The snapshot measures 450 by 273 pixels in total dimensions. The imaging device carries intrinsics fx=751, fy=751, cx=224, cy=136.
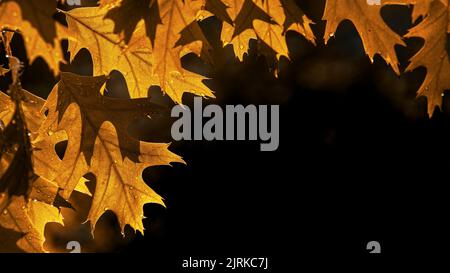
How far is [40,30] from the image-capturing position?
52.7 inches

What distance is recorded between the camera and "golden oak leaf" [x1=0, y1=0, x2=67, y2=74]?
1.33 metres

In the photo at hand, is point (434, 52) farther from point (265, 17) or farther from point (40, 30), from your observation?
point (40, 30)

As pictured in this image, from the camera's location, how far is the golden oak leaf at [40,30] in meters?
1.33

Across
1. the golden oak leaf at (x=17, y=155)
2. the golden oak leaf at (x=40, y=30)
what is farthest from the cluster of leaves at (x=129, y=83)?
the golden oak leaf at (x=40, y=30)

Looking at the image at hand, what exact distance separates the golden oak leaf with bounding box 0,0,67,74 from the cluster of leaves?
34cm

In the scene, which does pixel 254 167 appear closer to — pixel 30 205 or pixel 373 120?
pixel 373 120

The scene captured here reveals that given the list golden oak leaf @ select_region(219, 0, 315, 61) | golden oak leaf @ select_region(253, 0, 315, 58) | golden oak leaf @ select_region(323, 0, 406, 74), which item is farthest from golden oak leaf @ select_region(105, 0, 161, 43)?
golden oak leaf @ select_region(323, 0, 406, 74)

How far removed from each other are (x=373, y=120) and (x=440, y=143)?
84 centimetres

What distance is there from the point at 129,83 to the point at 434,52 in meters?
0.89

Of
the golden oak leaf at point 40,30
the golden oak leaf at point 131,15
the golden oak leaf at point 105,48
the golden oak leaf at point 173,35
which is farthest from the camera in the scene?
the golden oak leaf at point 105,48

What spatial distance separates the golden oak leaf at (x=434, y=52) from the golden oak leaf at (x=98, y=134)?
2.41 ft

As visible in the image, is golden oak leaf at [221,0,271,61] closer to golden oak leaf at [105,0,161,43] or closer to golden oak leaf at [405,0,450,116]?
golden oak leaf at [105,0,161,43]

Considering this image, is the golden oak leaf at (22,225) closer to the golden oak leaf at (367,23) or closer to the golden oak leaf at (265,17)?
the golden oak leaf at (265,17)

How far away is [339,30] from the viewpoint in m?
8.66
